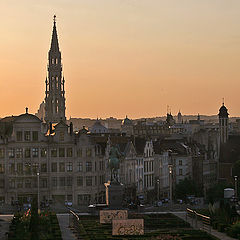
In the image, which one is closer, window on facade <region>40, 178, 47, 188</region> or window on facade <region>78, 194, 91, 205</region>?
window on facade <region>40, 178, 47, 188</region>

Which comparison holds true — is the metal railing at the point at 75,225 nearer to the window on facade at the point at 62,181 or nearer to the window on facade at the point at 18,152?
the window on facade at the point at 18,152

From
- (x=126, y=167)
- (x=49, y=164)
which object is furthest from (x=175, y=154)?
(x=49, y=164)

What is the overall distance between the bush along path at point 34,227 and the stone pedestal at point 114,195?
19.2ft

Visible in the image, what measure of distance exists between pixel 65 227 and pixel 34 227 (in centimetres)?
1735

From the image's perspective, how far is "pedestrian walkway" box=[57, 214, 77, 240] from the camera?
266 feet

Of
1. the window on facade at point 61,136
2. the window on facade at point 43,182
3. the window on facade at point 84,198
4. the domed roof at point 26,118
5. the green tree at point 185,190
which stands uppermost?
the domed roof at point 26,118

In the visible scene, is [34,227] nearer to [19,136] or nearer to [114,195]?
[114,195]

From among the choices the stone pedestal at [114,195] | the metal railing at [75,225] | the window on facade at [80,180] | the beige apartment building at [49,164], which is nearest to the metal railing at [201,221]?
the stone pedestal at [114,195]

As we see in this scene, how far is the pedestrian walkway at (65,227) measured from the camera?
8094 cm

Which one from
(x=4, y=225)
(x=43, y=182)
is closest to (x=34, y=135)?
(x=43, y=182)

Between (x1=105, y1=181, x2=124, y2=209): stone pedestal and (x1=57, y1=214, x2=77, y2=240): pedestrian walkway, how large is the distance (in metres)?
4.84

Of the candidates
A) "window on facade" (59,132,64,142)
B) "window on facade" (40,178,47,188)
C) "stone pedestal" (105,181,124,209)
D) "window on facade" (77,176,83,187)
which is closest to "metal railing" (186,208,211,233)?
"stone pedestal" (105,181,124,209)

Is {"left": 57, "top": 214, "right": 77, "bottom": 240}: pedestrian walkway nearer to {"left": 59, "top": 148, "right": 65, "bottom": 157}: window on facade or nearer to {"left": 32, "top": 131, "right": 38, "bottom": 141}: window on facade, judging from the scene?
{"left": 32, "top": 131, "right": 38, "bottom": 141}: window on facade

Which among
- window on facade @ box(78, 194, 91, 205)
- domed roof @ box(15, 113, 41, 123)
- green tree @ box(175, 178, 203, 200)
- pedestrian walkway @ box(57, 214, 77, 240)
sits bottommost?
pedestrian walkway @ box(57, 214, 77, 240)
